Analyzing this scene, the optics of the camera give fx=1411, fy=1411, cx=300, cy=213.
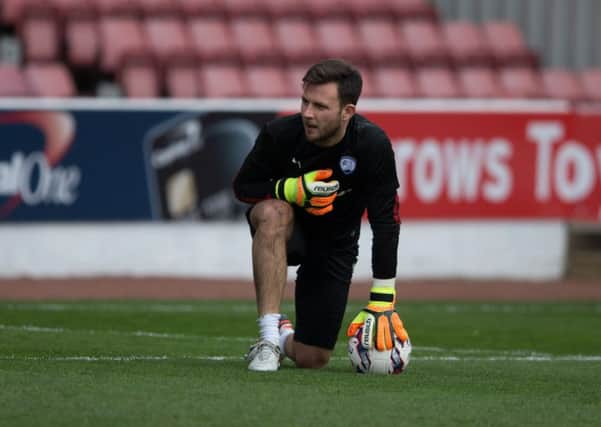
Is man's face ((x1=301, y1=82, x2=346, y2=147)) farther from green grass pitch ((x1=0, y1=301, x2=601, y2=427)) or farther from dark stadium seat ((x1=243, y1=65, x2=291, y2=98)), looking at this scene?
dark stadium seat ((x1=243, y1=65, x2=291, y2=98))

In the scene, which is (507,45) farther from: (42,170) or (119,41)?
(42,170)

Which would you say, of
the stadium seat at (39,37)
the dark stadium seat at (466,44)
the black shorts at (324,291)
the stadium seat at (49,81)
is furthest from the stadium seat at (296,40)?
the black shorts at (324,291)

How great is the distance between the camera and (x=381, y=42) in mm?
19922

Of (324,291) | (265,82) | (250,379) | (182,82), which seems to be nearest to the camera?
(250,379)

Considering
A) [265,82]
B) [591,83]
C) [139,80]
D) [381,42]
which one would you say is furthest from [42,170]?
[591,83]

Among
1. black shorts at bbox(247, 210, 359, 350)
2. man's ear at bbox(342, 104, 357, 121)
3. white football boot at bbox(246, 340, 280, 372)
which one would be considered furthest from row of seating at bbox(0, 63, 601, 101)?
white football boot at bbox(246, 340, 280, 372)

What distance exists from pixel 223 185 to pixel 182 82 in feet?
9.81

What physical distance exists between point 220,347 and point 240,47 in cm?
1024

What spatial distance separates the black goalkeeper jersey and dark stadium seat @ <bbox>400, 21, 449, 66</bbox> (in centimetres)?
1216

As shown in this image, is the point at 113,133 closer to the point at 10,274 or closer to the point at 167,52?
the point at 10,274

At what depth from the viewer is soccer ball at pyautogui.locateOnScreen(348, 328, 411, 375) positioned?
7383 mm

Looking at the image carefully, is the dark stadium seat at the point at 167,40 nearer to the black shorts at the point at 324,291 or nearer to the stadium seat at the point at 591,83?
the stadium seat at the point at 591,83

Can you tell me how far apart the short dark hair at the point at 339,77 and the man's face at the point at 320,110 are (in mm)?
25

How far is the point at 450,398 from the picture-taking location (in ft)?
21.0
